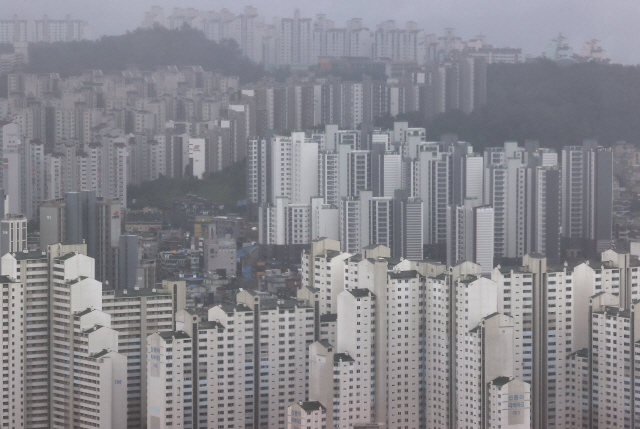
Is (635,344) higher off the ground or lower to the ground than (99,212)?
lower

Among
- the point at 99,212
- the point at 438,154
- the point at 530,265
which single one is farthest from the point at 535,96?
the point at 530,265

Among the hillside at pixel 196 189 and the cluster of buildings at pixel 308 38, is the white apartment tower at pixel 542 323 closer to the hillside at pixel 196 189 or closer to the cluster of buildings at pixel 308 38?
the hillside at pixel 196 189

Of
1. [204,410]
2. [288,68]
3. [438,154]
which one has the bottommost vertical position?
[204,410]

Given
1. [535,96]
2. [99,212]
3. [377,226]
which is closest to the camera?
[99,212]

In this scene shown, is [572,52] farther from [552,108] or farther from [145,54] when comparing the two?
[145,54]

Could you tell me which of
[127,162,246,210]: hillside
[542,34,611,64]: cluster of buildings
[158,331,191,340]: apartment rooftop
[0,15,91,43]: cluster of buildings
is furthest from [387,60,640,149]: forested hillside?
[158,331,191,340]: apartment rooftop

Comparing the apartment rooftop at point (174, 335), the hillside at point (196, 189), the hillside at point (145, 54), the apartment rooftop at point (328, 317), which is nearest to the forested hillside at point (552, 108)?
the hillside at point (196, 189)

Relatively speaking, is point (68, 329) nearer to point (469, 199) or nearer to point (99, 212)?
point (99, 212)
